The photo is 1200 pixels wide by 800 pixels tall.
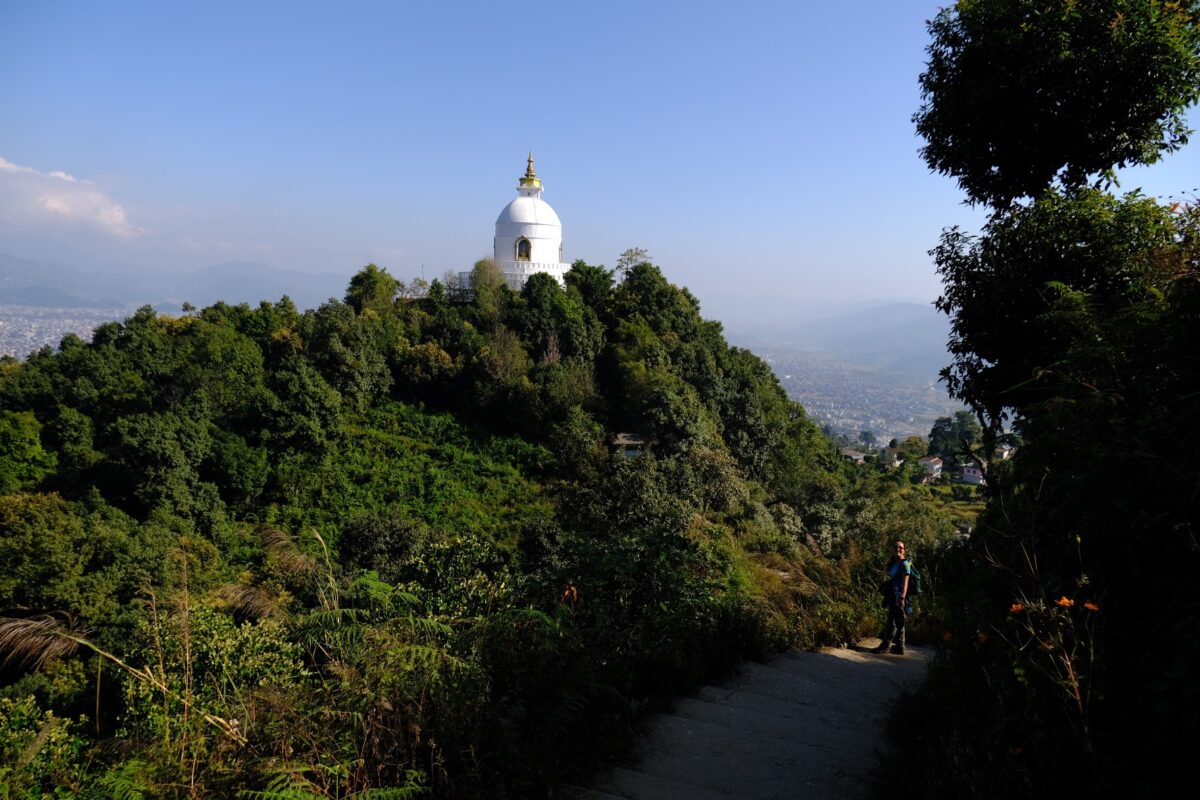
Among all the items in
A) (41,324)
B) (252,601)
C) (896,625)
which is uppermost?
(41,324)

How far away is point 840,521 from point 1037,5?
1286 centimetres

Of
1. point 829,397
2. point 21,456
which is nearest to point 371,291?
point 21,456

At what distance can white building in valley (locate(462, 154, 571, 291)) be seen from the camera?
2956 centimetres

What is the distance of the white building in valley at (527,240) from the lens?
29.6 meters

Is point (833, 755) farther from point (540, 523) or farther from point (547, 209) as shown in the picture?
point (547, 209)

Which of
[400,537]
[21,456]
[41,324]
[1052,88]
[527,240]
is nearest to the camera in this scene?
[1052,88]

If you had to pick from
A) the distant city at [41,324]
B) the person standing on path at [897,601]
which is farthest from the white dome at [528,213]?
the distant city at [41,324]

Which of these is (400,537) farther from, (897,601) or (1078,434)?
(1078,434)

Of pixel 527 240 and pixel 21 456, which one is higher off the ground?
pixel 527 240

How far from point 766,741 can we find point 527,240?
2824 cm

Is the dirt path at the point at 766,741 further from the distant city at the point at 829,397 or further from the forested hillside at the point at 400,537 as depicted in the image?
the distant city at the point at 829,397

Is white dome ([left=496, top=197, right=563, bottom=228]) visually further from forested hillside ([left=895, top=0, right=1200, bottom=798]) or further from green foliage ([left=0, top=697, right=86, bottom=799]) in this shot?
green foliage ([left=0, top=697, right=86, bottom=799])

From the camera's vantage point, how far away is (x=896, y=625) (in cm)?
555

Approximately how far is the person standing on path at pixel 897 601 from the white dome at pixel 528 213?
87.7 ft
